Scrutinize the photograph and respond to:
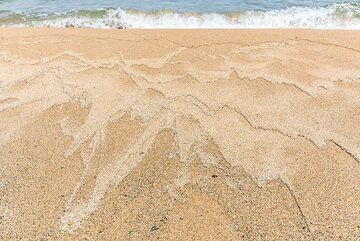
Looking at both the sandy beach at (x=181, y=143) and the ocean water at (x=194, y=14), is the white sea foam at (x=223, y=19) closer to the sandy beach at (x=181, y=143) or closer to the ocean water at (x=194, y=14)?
the ocean water at (x=194, y=14)

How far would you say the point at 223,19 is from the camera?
9250 mm

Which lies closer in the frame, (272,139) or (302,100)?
(272,139)

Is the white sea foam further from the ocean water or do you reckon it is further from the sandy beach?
the sandy beach

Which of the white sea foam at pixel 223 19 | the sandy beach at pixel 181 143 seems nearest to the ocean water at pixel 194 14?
the white sea foam at pixel 223 19

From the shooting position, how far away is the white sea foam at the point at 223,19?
8.98 m

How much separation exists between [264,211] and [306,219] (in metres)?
0.28

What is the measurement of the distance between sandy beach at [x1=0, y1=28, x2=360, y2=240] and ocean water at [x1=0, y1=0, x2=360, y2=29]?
3.50m

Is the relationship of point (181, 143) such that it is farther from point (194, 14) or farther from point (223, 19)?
point (194, 14)

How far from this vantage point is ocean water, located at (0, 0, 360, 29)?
9.05 metres

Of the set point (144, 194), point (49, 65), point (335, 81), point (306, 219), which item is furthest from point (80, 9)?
point (306, 219)

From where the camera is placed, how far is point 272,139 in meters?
3.49

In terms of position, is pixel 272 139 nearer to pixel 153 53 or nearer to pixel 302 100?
pixel 302 100

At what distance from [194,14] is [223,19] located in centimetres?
75

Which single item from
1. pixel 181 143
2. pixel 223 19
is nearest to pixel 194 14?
pixel 223 19
